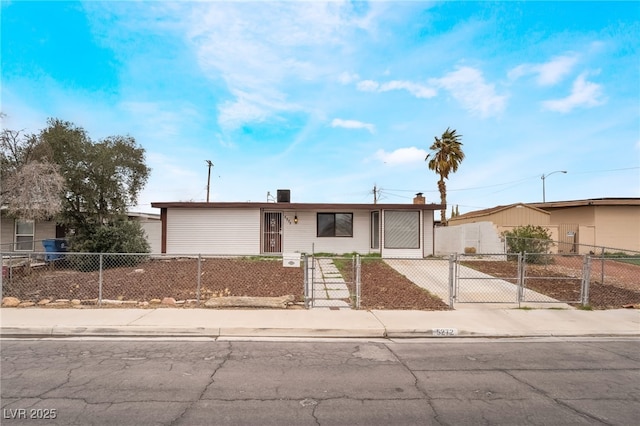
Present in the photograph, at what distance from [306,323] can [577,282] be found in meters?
9.56

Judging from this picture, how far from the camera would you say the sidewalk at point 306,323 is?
6.55 meters

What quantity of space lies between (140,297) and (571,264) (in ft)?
57.8

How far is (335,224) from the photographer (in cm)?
1894

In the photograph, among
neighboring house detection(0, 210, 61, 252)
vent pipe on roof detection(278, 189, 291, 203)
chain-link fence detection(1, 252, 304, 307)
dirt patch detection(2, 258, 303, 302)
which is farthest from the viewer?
vent pipe on roof detection(278, 189, 291, 203)

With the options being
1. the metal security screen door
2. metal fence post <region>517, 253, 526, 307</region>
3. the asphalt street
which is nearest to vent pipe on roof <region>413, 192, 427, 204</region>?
the metal security screen door

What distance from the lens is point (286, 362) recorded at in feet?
17.0

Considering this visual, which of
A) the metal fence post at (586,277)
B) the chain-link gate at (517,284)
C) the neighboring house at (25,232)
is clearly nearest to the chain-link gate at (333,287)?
the chain-link gate at (517,284)

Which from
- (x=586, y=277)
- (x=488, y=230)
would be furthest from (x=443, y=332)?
(x=488, y=230)

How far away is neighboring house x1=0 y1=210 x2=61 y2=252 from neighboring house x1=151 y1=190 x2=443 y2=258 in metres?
5.27

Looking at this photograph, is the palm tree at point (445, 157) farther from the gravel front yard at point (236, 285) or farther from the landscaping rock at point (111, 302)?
the landscaping rock at point (111, 302)

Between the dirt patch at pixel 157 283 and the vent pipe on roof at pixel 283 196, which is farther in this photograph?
the vent pipe on roof at pixel 283 196

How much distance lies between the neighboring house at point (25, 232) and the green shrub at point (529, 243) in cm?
2135

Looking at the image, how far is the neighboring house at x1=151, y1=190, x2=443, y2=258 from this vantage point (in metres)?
17.8

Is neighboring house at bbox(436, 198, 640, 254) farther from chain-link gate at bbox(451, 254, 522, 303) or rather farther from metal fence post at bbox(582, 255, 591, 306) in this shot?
metal fence post at bbox(582, 255, 591, 306)
